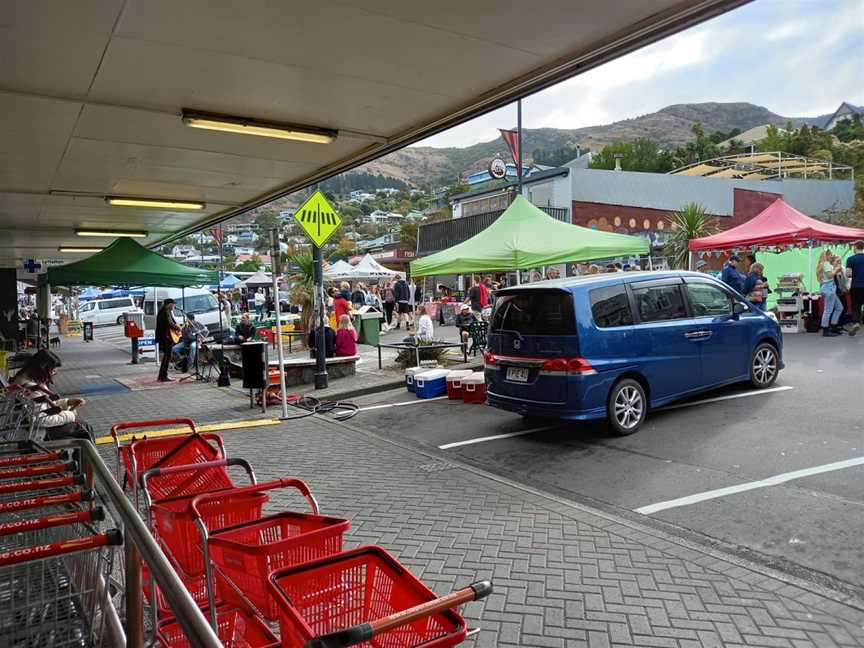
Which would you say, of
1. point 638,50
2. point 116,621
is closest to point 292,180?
point 638,50

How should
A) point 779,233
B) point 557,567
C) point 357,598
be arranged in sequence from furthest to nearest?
1. point 779,233
2. point 557,567
3. point 357,598

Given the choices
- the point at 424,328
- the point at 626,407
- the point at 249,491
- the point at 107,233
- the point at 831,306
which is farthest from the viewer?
the point at 107,233

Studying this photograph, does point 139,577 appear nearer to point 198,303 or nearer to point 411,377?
point 411,377

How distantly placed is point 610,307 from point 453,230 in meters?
25.8

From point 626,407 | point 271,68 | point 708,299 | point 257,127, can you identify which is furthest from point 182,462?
point 708,299

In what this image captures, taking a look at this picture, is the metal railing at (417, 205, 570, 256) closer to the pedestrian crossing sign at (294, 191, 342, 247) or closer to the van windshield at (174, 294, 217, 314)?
the van windshield at (174, 294, 217, 314)

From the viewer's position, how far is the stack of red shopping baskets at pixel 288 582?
1863 millimetres

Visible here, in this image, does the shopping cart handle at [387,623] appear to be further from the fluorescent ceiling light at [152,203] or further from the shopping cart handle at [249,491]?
the fluorescent ceiling light at [152,203]

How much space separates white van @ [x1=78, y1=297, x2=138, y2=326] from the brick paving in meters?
38.4

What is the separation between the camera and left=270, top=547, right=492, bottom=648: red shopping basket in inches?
74.2

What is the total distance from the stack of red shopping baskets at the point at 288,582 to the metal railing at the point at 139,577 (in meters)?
0.40

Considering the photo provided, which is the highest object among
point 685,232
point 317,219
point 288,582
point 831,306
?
point 685,232

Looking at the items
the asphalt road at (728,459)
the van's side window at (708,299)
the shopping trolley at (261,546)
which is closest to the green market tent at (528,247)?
the van's side window at (708,299)

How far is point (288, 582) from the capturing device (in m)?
2.08
